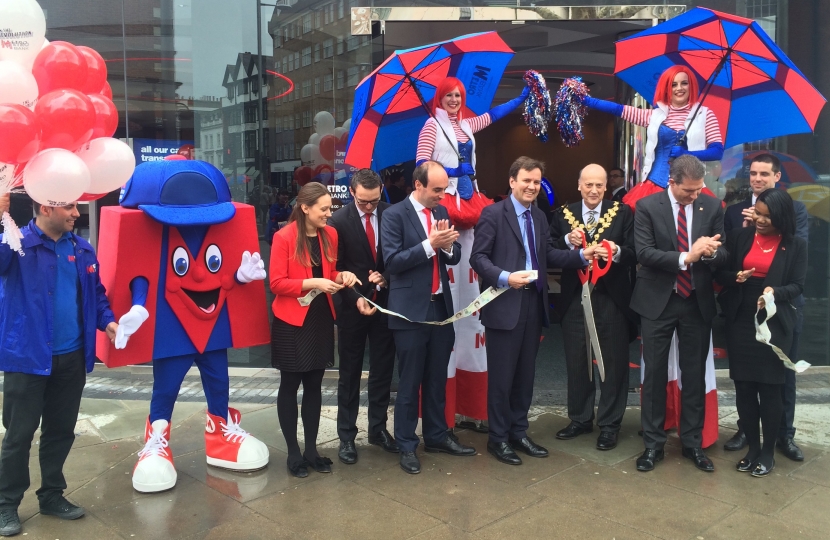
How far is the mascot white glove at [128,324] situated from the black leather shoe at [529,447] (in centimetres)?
251

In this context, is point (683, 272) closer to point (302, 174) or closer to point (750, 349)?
point (750, 349)

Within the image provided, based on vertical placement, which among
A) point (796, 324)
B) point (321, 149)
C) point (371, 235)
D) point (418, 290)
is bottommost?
point (796, 324)

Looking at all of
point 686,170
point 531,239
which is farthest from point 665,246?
point 531,239

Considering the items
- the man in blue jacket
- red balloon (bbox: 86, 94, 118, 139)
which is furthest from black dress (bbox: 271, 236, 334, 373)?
red balloon (bbox: 86, 94, 118, 139)

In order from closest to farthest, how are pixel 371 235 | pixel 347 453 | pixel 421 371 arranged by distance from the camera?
pixel 421 371
pixel 347 453
pixel 371 235

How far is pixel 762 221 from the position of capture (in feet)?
14.2

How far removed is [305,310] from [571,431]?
2117mm

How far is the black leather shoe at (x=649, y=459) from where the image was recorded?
448 centimetres

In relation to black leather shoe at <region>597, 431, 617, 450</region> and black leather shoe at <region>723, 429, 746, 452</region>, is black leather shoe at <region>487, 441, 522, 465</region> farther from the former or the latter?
black leather shoe at <region>723, 429, 746, 452</region>

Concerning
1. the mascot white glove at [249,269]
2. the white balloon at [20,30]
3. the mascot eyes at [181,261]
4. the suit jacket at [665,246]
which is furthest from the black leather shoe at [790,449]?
the white balloon at [20,30]

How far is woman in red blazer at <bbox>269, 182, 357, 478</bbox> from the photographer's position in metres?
4.31

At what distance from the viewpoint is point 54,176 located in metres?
3.30

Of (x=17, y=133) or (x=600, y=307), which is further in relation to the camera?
(x=600, y=307)

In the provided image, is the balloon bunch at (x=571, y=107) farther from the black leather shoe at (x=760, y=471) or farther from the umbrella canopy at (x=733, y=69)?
the black leather shoe at (x=760, y=471)
